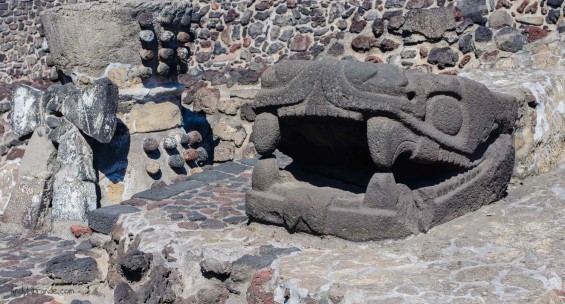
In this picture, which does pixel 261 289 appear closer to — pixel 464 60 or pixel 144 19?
pixel 144 19

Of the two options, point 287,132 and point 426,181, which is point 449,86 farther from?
point 287,132

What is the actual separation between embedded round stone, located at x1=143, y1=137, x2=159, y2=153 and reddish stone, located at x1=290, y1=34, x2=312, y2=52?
199 cm

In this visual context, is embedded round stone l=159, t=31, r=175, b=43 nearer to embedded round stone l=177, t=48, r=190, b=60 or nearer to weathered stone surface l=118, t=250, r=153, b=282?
embedded round stone l=177, t=48, r=190, b=60

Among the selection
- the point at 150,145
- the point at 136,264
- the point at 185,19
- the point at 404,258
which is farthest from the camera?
the point at 185,19

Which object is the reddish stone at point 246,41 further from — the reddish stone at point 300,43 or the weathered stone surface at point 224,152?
the weathered stone surface at point 224,152

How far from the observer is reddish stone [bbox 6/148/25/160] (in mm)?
9000

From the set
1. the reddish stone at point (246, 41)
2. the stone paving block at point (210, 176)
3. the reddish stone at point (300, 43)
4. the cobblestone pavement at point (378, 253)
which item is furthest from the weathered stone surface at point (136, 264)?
the reddish stone at point (246, 41)

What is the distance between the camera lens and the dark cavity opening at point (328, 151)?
6020 mm

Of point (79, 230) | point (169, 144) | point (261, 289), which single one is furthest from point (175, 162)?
point (261, 289)

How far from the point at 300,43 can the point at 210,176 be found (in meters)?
2.37

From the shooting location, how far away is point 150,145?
8680 millimetres

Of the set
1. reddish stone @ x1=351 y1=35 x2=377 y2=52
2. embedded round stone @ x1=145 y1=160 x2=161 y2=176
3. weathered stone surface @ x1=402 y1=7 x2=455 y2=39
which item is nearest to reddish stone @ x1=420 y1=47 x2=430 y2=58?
weathered stone surface @ x1=402 y1=7 x2=455 y2=39

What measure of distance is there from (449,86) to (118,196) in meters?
3.58

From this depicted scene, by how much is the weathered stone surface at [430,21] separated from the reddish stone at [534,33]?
654 mm
